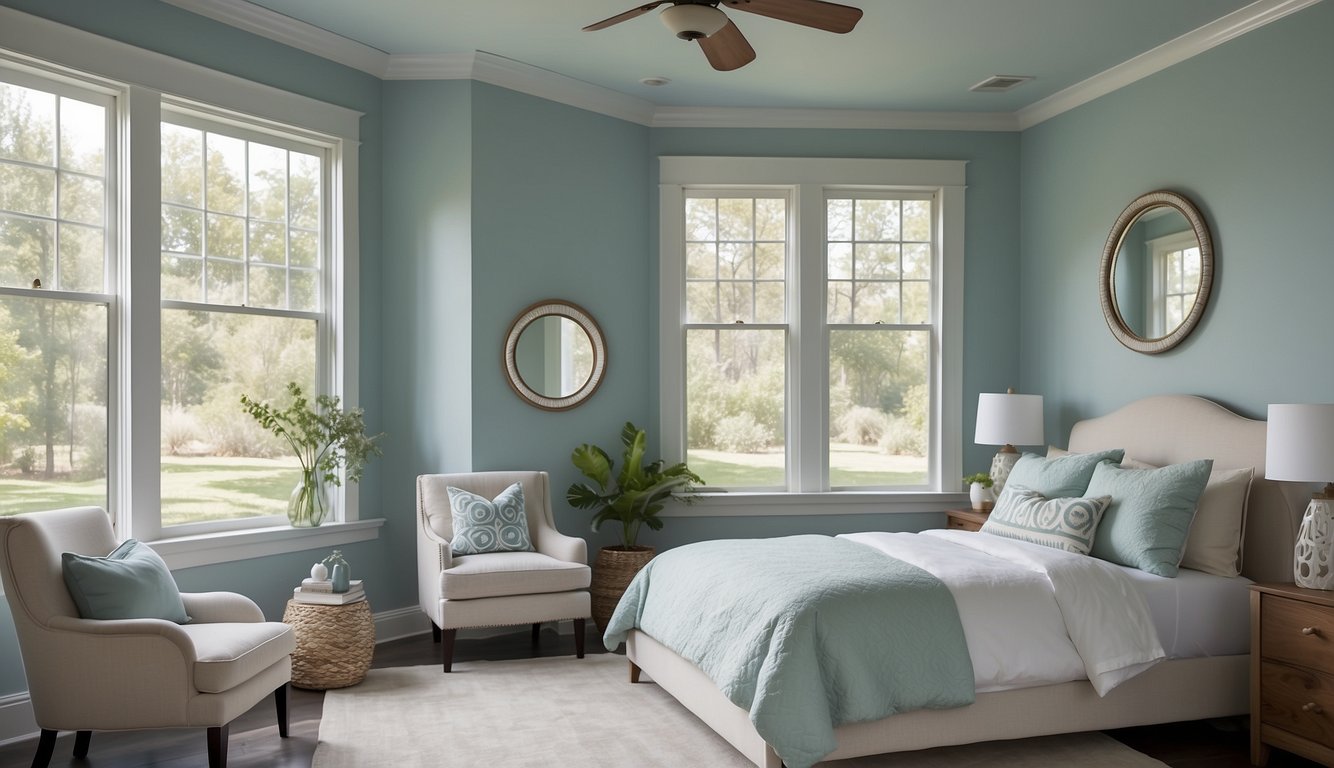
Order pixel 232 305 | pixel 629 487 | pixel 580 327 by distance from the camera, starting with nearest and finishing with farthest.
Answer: pixel 232 305 < pixel 629 487 < pixel 580 327

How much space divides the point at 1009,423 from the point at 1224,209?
1.47 m

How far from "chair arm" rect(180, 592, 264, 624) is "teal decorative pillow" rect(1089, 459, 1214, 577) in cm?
332

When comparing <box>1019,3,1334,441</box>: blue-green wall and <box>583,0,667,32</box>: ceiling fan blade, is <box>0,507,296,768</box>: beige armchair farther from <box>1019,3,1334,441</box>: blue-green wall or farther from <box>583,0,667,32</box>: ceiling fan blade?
<box>1019,3,1334,441</box>: blue-green wall

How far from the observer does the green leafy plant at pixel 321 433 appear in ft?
15.6

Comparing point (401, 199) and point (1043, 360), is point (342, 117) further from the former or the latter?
point (1043, 360)

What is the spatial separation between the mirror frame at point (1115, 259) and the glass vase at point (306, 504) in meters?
4.10

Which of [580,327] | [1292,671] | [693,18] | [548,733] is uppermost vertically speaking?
[693,18]

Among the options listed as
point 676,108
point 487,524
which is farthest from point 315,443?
point 676,108

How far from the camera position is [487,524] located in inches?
194

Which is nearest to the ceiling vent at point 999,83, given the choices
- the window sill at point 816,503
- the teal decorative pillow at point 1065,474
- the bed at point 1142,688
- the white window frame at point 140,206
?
the bed at point 1142,688

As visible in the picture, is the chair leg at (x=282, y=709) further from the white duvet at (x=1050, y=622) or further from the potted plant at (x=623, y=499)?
the white duvet at (x=1050, y=622)

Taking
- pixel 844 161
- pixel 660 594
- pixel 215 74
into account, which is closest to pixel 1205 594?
pixel 660 594

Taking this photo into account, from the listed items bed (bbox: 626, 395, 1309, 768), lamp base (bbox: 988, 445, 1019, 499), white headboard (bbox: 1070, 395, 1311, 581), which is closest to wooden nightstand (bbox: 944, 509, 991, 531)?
lamp base (bbox: 988, 445, 1019, 499)

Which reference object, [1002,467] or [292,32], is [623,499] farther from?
[292,32]
